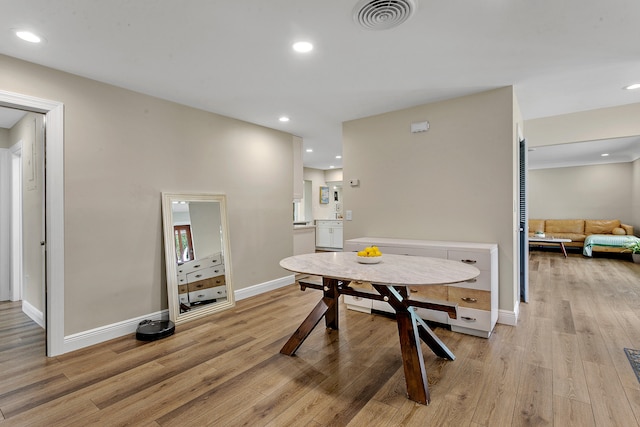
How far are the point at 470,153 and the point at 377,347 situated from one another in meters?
2.19

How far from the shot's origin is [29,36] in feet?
6.60

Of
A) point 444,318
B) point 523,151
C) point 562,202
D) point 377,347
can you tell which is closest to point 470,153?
point 523,151

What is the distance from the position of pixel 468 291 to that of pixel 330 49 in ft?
7.88

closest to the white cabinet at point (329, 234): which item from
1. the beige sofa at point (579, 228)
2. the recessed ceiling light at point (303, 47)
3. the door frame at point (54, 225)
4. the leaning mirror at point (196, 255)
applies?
the leaning mirror at point (196, 255)

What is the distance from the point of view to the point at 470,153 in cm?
319

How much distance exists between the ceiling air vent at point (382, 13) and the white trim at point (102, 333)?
3.26 m

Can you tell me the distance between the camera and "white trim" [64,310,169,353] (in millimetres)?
2554

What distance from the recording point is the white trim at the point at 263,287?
13.0ft

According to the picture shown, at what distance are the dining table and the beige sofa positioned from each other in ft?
23.7

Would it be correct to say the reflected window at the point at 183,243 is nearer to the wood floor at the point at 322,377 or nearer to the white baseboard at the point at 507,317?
the wood floor at the point at 322,377

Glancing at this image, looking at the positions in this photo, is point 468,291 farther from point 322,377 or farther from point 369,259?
point 322,377

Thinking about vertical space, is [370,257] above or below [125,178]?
below

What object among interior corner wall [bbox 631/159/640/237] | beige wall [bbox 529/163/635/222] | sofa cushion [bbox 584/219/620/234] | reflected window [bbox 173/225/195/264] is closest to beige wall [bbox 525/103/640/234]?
reflected window [bbox 173/225/195/264]

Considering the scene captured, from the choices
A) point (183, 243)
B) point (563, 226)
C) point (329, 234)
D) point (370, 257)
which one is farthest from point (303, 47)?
point (563, 226)
